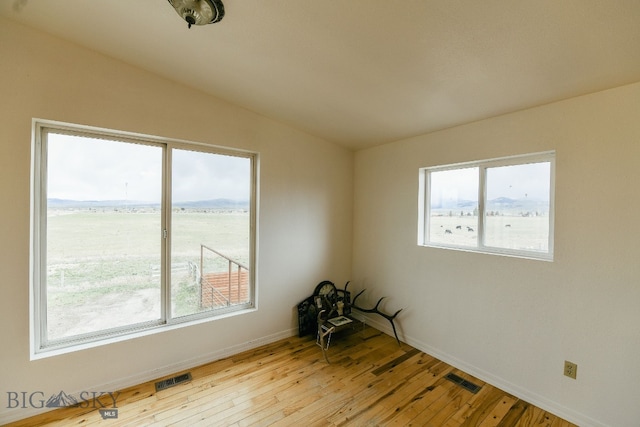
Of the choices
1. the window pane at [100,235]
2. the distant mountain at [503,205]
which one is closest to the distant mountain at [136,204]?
the window pane at [100,235]

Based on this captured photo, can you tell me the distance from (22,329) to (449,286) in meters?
3.34

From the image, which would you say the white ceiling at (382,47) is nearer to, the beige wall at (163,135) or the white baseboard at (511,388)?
the beige wall at (163,135)

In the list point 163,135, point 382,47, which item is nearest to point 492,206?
point 382,47

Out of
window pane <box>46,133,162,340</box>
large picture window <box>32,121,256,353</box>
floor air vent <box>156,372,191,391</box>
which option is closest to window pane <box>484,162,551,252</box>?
large picture window <box>32,121,256,353</box>

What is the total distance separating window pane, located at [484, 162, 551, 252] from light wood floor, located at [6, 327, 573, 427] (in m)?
1.23

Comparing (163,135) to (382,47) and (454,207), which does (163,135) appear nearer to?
(382,47)

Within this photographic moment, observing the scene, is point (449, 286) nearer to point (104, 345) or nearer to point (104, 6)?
point (104, 345)

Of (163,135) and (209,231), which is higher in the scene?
(163,135)

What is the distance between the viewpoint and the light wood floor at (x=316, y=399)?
177cm

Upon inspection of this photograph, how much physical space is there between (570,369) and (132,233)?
351 cm

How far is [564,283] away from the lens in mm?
1840

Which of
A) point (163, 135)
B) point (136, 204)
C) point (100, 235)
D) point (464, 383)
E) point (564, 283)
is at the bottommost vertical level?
point (464, 383)

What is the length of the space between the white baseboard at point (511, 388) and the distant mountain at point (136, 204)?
2.30 meters

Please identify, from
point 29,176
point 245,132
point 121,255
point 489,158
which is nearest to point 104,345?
point 121,255
